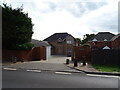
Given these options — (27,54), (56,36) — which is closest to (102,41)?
(56,36)

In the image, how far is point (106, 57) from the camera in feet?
63.6

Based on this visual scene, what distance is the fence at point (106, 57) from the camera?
18984 mm

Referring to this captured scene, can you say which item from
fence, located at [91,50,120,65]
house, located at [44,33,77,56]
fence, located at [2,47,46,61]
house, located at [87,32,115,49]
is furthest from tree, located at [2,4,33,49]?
house, located at [44,33,77,56]

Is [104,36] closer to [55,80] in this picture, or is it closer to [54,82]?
[55,80]

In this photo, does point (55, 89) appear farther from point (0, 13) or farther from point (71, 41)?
point (71, 41)

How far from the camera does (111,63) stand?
62.6 ft

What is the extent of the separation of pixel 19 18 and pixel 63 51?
101 feet

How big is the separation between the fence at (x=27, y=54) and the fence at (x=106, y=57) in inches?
354

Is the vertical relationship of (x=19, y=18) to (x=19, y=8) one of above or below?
below

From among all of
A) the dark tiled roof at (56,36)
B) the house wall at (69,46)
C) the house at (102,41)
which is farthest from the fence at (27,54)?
the dark tiled roof at (56,36)

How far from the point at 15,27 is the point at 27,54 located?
15.2ft

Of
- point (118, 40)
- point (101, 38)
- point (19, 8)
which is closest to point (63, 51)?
point (101, 38)

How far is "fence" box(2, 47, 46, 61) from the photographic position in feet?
70.8

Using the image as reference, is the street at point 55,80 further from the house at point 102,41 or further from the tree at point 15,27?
the house at point 102,41
